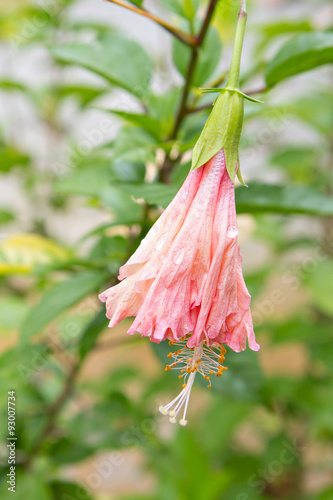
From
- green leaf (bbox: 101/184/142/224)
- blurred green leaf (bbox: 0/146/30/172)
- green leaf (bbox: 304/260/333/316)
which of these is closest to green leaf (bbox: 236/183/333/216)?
green leaf (bbox: 101/184/142/224)

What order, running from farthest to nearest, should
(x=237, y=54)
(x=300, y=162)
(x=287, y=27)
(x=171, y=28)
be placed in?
(x=300, y=162)
(x=287, y=27)
(x=171, y=28)
(x=237, y=54)

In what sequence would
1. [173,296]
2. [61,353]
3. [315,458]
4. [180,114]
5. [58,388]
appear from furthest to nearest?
[315,458]
[58,388]
[61,353]
[180,114]
[173,296]

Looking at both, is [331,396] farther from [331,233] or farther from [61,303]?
[61,303]

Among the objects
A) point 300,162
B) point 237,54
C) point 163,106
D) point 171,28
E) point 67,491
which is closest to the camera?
point 237,54

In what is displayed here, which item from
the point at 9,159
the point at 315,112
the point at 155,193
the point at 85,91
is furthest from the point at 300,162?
the point at 155,193

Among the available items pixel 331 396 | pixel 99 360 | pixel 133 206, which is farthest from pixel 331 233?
pixel 99 360

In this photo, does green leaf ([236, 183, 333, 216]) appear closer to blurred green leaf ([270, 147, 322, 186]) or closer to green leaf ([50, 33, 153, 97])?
green leaf ([50, 33, 153, 97])

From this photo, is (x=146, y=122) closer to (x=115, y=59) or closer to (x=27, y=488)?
(x=115, y=59)

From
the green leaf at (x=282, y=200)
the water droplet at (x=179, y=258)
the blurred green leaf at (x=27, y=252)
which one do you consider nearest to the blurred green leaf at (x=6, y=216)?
the blurred green leaf at (x=27, y=252)
